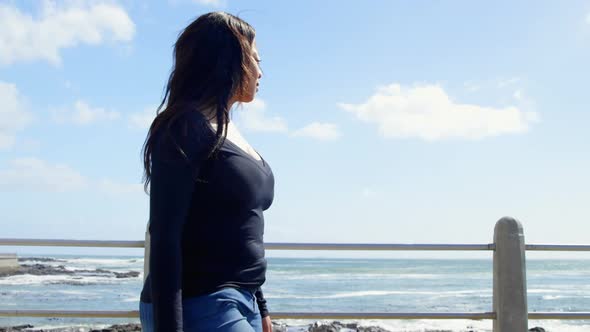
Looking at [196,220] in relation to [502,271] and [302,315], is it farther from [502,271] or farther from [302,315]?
[502,271]

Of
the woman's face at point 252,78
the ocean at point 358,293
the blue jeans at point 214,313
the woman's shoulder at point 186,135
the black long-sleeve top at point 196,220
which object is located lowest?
the ocean at point 358,293

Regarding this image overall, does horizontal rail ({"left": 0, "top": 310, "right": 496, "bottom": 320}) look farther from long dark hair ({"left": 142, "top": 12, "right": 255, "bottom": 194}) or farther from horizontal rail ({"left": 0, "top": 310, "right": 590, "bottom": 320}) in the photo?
long dark hair ({"left": 142, "top": 12, "right": 255, "bottom": 194})

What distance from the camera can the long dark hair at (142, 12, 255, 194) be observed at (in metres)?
1.61

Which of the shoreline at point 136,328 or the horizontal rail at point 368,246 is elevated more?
the horizontal rail at point 368,246

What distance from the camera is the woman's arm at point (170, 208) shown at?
1431 mm

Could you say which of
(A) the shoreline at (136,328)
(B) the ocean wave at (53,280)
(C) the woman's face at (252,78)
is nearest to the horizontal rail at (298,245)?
(C) the woman's face at (252,78)

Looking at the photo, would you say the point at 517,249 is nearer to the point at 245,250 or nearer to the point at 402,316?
the point at 402,316

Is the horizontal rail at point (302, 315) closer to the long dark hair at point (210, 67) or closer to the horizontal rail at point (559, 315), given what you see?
the horizontal rail at point (559, 315)

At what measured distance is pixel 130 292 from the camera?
94.0ft

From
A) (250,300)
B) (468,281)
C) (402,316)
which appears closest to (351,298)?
(468,281)

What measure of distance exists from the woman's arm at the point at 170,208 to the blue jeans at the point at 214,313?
0.15 ft

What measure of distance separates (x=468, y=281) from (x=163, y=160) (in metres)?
38.8

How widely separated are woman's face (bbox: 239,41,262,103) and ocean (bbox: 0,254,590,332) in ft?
48.2

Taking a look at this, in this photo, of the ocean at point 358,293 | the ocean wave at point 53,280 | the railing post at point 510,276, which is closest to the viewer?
the railing post at point 510,276
